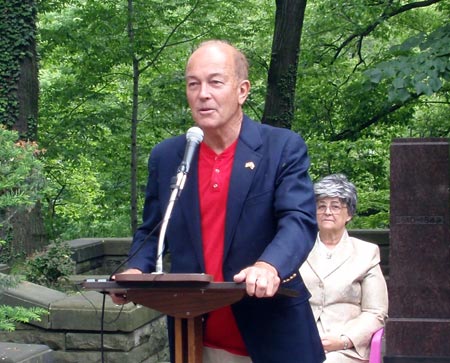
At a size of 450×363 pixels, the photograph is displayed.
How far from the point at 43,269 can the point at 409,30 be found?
9.36 meters

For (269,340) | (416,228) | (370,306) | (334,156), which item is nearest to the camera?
(269,340)

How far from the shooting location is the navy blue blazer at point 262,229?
300cm

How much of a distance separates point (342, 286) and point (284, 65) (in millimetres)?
6113

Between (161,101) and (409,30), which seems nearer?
(161,101)

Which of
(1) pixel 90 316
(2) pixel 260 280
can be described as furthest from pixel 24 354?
(2) pixel 260 280

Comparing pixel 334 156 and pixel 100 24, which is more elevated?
pixel 100 24

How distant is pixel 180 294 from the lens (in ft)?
8.87

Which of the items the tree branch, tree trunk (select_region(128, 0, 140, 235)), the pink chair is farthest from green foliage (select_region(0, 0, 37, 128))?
the tree branch

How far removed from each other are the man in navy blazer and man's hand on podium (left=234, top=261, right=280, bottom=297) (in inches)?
8.5

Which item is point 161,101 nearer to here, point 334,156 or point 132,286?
point 334,156

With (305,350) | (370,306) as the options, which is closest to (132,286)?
(305,350)

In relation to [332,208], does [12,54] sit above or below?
above

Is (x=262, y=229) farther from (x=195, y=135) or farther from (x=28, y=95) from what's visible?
(x=28, y=95)

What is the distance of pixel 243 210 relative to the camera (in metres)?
3.01
